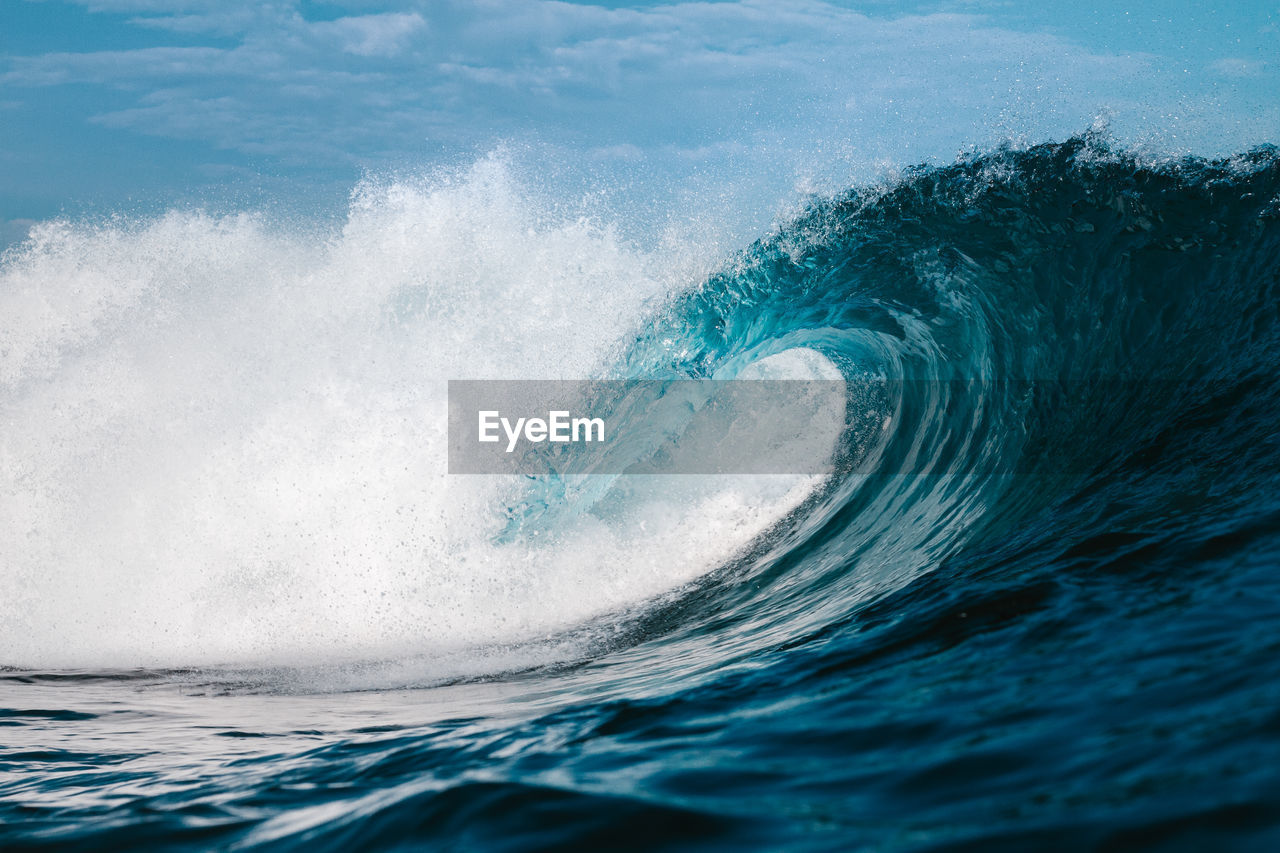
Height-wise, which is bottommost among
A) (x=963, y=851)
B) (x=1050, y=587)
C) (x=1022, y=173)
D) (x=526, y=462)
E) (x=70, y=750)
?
(x=70, y=750)

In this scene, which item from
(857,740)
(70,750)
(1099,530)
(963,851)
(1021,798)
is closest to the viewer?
(963,851)

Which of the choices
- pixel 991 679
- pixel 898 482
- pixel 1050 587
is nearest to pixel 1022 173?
pixel 898 482

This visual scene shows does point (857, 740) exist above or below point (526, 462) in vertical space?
below

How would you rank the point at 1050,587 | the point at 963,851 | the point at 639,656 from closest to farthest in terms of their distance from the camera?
the point at 963,851 < the point at 1050,587 < the point at 639,656

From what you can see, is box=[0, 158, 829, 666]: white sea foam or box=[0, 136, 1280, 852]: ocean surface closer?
box=[0, 136, 1280, 852]: ocean surface

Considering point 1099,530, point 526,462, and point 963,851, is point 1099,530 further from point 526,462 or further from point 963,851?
point 526,462

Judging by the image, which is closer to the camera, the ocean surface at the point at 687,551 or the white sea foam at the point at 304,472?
the ocean surface at the point at 687,551

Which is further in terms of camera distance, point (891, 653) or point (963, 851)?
point (891, 653)
